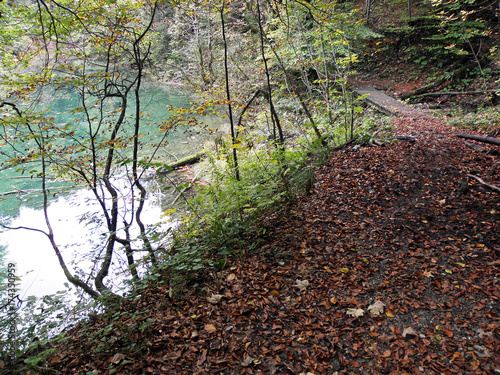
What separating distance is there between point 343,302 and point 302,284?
1.54ft

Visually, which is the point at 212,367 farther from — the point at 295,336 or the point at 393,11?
the point at 393,11

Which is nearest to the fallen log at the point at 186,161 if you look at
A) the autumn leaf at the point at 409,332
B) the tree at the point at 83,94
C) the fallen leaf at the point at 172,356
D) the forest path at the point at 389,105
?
the tree at the point at 83,94

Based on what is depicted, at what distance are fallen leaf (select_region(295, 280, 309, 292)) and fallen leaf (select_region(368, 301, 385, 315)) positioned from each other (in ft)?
2.23

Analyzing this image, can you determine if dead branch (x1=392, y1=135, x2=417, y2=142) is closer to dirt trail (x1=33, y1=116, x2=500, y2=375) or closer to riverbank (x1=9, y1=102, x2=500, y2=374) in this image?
dirt trail (x1=33, y1=116, x2=500, y2=375)

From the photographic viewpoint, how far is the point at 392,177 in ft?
16.1

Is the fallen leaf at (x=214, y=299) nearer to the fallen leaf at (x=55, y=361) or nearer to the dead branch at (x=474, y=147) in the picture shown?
the fallen leaf at (x=55, y=361)

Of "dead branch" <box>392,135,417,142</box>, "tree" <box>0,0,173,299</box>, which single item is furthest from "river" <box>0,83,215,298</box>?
"dead branch" <box>392,135,417,142</box>

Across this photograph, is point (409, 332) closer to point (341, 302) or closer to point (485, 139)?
point (341, 302)

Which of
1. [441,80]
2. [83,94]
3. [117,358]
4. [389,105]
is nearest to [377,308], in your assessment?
[117,358]

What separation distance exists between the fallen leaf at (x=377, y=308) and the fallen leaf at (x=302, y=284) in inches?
26.7

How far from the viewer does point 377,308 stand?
278cm

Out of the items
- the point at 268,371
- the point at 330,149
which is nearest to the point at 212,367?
the point at 268,371

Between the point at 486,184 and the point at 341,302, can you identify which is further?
the point at 486,184

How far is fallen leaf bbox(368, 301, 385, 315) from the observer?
2.74 m
